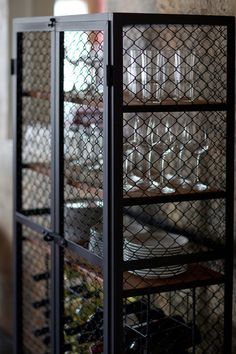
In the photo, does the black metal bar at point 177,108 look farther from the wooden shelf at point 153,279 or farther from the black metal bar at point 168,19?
the wooden shelf at point 153,279

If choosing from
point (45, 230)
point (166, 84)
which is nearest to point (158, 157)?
point (166, 84)

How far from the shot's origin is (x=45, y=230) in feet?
9.18

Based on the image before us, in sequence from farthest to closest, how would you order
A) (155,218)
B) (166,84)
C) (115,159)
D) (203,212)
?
1. (155,218)
2. (203,212)
3. (166,84)
4. (115,159)

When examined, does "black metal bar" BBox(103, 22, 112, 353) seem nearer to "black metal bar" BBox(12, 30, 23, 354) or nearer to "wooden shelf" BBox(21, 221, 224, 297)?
"wooden shelf" BBox(21, 221, 224, 297)

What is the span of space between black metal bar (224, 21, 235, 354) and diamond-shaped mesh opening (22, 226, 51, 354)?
915 millimetres

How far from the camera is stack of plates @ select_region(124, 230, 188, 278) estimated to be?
2.42 m

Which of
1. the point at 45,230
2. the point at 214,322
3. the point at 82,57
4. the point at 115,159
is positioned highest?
the point at 82,57

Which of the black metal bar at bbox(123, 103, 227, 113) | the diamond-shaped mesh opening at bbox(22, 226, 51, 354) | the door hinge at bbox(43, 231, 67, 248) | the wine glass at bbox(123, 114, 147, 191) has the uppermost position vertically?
the black metal bar at bbox(123, 103, 227, 113)

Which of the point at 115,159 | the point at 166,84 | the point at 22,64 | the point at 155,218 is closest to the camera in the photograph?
the point at 115,159

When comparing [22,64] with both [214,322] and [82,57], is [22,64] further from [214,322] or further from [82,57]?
[214,322]

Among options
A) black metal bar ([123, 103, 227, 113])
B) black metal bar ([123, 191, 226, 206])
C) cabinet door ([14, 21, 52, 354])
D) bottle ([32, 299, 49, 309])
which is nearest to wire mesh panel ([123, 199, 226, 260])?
black metal bar ([123, 191, 226, 206])

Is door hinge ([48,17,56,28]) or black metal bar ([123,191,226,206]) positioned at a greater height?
door hinge ([48,17,56,28])

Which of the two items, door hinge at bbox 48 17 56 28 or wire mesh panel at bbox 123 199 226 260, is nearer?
wire mesh panel at bbox 123 199 226 260

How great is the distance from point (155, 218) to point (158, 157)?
1.47ft
